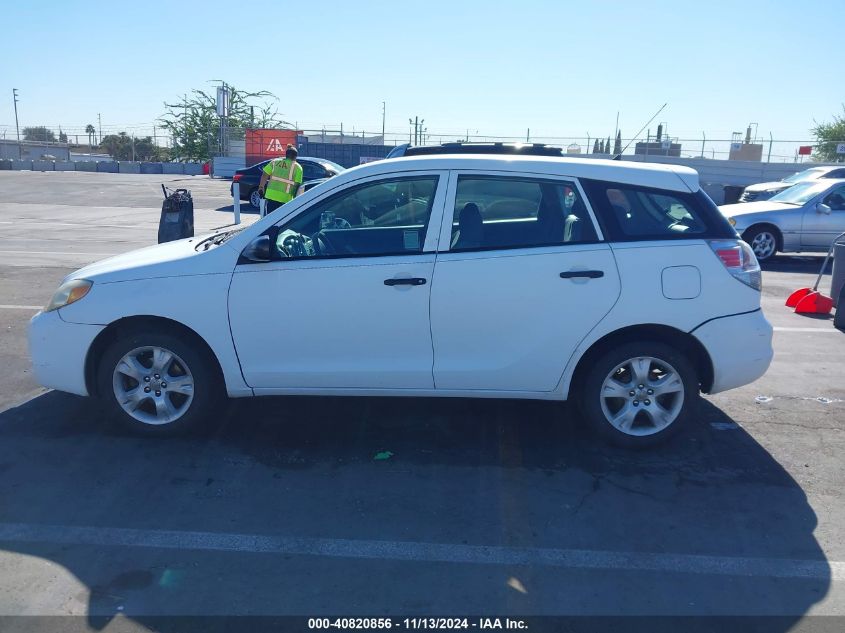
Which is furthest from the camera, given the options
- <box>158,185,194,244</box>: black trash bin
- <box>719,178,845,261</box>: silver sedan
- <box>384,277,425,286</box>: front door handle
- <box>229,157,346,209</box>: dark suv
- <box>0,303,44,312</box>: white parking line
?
<box>229,157,346,209</box>: dark suv

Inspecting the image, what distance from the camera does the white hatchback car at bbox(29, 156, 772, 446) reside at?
4.71 m

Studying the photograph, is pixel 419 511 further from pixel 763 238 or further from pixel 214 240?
pixel 763 238

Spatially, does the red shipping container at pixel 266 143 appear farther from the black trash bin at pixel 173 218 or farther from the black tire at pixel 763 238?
the black tire at pixel 763 238

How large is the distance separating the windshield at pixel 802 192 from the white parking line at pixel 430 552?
11668 millimetres

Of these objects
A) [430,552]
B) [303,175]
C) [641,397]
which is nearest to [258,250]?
[430,552]

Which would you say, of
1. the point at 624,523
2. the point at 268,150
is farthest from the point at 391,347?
the point at 268,150

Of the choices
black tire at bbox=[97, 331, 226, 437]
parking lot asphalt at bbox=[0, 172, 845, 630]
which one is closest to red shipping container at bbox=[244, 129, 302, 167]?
parking lot asphalt at bbox=[0, 172, 845, 630]

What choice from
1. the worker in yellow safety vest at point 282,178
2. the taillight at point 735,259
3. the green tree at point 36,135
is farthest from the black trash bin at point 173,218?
the green tree at point 36,135

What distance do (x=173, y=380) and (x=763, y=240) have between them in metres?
11.7

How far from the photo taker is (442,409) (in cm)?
563

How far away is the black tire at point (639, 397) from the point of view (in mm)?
4801

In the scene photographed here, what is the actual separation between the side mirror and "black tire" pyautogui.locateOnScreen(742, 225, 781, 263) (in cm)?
1094

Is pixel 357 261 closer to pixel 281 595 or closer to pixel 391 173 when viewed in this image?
pixel 391 173

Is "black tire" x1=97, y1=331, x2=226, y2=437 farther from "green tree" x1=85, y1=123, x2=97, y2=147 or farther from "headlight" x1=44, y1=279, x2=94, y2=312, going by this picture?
"green tree" x1=85, y1=123, x2=97, y2=147
